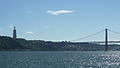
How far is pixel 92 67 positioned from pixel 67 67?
5531 mm

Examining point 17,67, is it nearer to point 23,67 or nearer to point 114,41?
point 23,67

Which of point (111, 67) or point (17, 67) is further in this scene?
point (111, 67)

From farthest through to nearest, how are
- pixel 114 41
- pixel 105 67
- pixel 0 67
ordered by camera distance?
1. pixel 114 41
2. pixel 105 67
3. pixel 0 67

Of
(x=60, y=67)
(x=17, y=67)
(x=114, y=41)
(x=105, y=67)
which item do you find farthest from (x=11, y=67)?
(x=114, y=41)

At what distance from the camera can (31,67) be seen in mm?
66438

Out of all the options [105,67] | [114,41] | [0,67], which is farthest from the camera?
[114,41]

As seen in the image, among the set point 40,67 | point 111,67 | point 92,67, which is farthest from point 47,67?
point 111,67

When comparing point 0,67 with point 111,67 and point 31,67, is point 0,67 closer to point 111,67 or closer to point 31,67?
point 31,67

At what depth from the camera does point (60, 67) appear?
6725 centimetres

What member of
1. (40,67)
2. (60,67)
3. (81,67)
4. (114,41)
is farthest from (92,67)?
(114,41)

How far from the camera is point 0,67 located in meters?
65.4

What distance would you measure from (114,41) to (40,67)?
13571 cm

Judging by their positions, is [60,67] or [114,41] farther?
[114,41]

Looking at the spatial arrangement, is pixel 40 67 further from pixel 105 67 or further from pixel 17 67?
pixel 105 67
